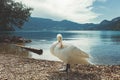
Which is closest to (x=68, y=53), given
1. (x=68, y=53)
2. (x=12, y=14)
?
(x=68, y=53)

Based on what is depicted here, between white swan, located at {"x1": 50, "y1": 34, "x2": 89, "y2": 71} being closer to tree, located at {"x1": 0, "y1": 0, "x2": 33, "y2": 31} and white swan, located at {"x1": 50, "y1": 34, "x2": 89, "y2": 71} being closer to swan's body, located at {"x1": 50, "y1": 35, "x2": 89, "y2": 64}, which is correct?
swan's body, located at {"x1": 50, "y1": 35, "x2": 89, "y2": 64}

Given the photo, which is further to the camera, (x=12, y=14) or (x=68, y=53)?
(x=12, y=14)

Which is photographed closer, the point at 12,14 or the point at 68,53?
the point at 68,53

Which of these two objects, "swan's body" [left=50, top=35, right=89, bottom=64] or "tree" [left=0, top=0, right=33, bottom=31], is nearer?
"swan's body" [left=50, top=35, right=89, bottom=64]

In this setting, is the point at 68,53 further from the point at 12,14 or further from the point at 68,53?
the point at 12,14

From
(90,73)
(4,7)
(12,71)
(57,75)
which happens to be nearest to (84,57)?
(90,73)

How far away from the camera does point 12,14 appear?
2709 inches

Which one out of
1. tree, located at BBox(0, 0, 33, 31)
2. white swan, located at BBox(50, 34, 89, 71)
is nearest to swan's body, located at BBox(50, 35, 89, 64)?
white swan, located at BBox(50, 34, 89, 71)

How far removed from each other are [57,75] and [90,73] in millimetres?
1827

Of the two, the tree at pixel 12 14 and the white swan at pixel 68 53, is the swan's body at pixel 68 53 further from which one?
the tree at pixel 12 14

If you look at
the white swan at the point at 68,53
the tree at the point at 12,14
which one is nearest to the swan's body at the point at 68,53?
the white swan at the point at 68,53

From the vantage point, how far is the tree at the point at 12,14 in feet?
217

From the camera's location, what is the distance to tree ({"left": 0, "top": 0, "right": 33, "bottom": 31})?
6603cm

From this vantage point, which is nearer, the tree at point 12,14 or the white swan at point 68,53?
the white swan at point 68,53
